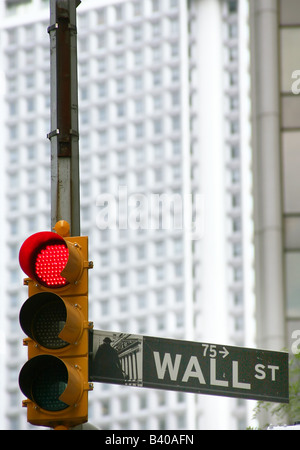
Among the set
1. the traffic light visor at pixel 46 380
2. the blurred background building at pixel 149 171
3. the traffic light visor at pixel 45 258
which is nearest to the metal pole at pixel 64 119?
the traffic light visor at pixel 45 258

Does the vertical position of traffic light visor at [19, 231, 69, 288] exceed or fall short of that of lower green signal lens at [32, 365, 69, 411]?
it exceeds it

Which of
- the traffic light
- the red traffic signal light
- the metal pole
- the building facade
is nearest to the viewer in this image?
the traffic light

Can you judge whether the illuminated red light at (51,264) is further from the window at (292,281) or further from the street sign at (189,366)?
the window at (292,281)

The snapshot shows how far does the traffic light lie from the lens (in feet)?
16.0

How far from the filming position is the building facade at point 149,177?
456ft

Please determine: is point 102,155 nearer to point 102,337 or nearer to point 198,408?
point 198,408

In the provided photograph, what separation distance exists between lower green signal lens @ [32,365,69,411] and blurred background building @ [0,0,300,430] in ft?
421

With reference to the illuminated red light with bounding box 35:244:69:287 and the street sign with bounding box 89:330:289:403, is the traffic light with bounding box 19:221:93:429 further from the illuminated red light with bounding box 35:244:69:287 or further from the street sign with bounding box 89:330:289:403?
the street sign with bounding box 89:330:289:403

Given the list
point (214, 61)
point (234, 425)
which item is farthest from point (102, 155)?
point (234, 425)

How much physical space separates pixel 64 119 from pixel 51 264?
102 centimetres

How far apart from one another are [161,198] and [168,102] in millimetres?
16105

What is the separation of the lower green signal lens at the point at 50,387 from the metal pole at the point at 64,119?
0.91 m

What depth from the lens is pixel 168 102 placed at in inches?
5974

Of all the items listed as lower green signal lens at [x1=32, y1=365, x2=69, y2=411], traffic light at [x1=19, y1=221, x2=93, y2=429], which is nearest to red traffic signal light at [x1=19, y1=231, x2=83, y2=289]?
traffic light at [x1=19, y1=221, x2=93, y2=429]
